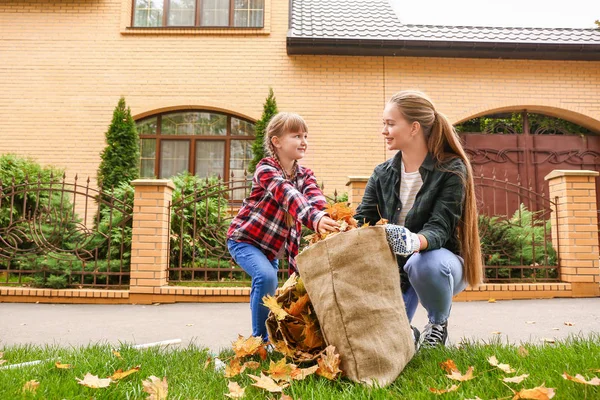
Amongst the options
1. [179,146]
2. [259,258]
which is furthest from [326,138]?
[259,258]

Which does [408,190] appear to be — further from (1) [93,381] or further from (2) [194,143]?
(2) [194,143]

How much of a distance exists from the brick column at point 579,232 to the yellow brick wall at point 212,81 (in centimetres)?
404

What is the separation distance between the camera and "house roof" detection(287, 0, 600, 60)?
29.7 ft

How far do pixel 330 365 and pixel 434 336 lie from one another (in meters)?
0.80

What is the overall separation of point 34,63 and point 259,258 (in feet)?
29.6

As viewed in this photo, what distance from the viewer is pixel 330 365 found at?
6.39ft

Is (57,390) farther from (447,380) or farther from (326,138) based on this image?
(326,138)

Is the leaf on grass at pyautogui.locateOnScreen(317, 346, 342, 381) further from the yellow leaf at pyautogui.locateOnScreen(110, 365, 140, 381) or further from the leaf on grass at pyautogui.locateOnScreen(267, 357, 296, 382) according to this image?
the yellow leaf at pyautogui.locateOnScreen(110, 365, 140, 381)

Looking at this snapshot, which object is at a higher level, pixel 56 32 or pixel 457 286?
pixel 56 32

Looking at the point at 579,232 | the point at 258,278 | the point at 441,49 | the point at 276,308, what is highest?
the point at 441,49

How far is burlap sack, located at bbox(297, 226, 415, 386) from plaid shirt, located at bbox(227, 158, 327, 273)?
2.12ft

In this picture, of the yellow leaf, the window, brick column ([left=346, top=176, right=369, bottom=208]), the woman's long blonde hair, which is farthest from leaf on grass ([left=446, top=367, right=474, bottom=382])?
the window

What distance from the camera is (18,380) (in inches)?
78.4

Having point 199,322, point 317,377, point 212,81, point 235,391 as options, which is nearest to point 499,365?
point 317,377
